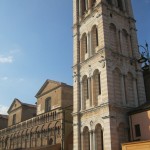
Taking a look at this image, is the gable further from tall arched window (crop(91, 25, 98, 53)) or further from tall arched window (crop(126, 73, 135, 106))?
tall arched window (crop(126, 73, 135, 106))

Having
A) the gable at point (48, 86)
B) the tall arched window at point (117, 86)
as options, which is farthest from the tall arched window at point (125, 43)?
the gable at point (48, 86)

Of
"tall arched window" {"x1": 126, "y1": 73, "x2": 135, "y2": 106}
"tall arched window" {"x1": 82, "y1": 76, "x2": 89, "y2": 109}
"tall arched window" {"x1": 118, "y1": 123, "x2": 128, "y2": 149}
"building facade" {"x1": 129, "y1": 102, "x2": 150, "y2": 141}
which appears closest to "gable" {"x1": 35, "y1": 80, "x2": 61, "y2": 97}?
"tall arched window" {"x1": 82, "y1": 76, "x2": 89, "y2": 109}

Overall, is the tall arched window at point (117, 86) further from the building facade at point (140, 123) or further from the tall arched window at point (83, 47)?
the tall arched window at point (83, 47)

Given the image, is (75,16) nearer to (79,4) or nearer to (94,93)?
(79,4)

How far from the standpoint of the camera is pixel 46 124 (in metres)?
35.1

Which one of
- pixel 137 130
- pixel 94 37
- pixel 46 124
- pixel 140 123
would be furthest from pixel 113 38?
pixel 46 124

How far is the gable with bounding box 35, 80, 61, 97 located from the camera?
38188 mm

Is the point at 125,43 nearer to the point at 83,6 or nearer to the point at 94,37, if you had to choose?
the point at 94,37

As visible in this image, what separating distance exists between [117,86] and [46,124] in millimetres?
14497

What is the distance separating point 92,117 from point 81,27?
11.7m

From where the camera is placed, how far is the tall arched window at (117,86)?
2405cm

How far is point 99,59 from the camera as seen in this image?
25.5 meters

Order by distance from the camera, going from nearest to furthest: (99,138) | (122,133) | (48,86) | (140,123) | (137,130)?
1. (140,123)
2. (137,130)
3. (122,133)
4. (99,138)
5. (48,86)

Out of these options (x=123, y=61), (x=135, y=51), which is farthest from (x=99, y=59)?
(x=135, y=51)
